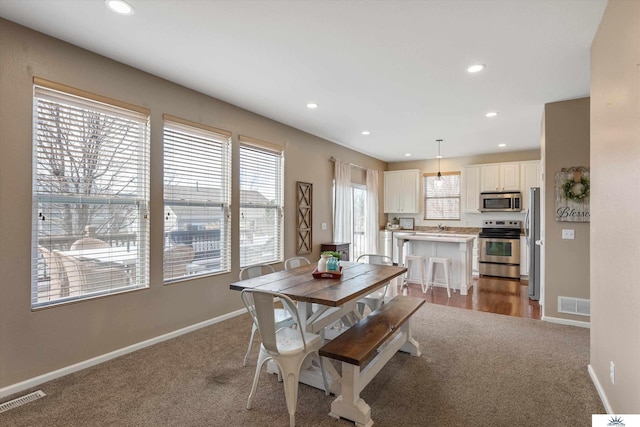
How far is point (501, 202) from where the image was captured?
6.94 metres

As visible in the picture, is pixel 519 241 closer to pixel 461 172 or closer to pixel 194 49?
pixel 461 172

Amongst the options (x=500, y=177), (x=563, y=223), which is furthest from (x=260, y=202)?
(x=500, y=177)

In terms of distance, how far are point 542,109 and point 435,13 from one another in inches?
116

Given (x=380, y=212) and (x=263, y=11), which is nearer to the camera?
(x=263, y=11)

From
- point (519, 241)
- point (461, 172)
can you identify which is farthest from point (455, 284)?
point (461, 172)

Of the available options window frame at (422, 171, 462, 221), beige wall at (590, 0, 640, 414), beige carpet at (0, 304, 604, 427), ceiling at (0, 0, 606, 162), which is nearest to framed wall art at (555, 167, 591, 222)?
ceiling at (0, 0, 606, 162)

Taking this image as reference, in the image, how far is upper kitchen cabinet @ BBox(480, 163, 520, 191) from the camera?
6855 millimetres

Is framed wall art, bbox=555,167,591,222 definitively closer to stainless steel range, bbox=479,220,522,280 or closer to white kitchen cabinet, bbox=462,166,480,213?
stainless steel range, bbox=479,220,522,280

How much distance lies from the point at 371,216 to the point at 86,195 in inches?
232

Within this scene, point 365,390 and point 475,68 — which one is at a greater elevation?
point 475,68

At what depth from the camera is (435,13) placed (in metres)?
2.26

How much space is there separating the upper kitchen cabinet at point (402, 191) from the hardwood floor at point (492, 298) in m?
2.45

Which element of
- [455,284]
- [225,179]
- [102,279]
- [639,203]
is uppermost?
[225,179]

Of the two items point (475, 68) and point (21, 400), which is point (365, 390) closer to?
point (21, 400)
